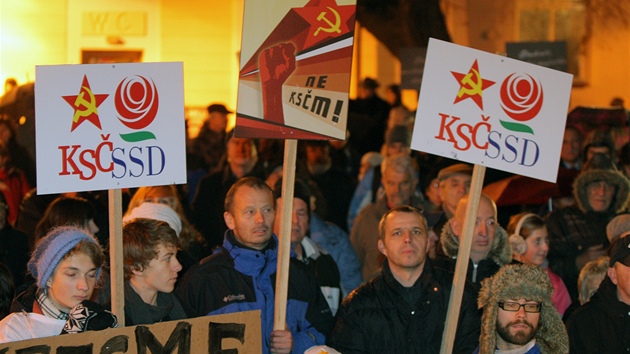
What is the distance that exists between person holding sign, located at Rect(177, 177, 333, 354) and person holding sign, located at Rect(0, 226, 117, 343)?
35.0 inches

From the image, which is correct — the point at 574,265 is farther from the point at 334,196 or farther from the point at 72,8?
the point at 72,8

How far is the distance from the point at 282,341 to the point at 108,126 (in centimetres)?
145

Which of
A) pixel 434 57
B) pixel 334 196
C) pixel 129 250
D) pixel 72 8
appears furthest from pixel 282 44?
pixel 72 8

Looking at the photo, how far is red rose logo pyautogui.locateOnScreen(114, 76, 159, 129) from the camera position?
5.84 meters

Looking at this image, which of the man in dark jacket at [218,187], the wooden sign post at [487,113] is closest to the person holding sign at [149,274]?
the wooden sign post at [487,113]

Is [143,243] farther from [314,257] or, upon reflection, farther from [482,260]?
[482,260]

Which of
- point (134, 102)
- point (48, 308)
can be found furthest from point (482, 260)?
point (48, 308)

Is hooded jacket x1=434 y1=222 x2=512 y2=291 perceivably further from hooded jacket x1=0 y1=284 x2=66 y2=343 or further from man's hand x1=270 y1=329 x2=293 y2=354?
hooded jacket x1=0 y1=284 x2=66 y2=343

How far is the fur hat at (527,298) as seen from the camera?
5.75m

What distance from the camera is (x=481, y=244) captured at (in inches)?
287

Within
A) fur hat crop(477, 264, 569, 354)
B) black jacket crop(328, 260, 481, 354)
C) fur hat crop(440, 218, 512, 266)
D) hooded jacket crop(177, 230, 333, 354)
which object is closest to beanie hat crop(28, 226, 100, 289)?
hooded jacket crop(177, 230, 333, 354)

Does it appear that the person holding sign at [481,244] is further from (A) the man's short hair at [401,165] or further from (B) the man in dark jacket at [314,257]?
(A) the man's short hair at [401,165]

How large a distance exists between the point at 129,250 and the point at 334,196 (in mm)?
5499

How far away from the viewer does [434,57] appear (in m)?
6.27
